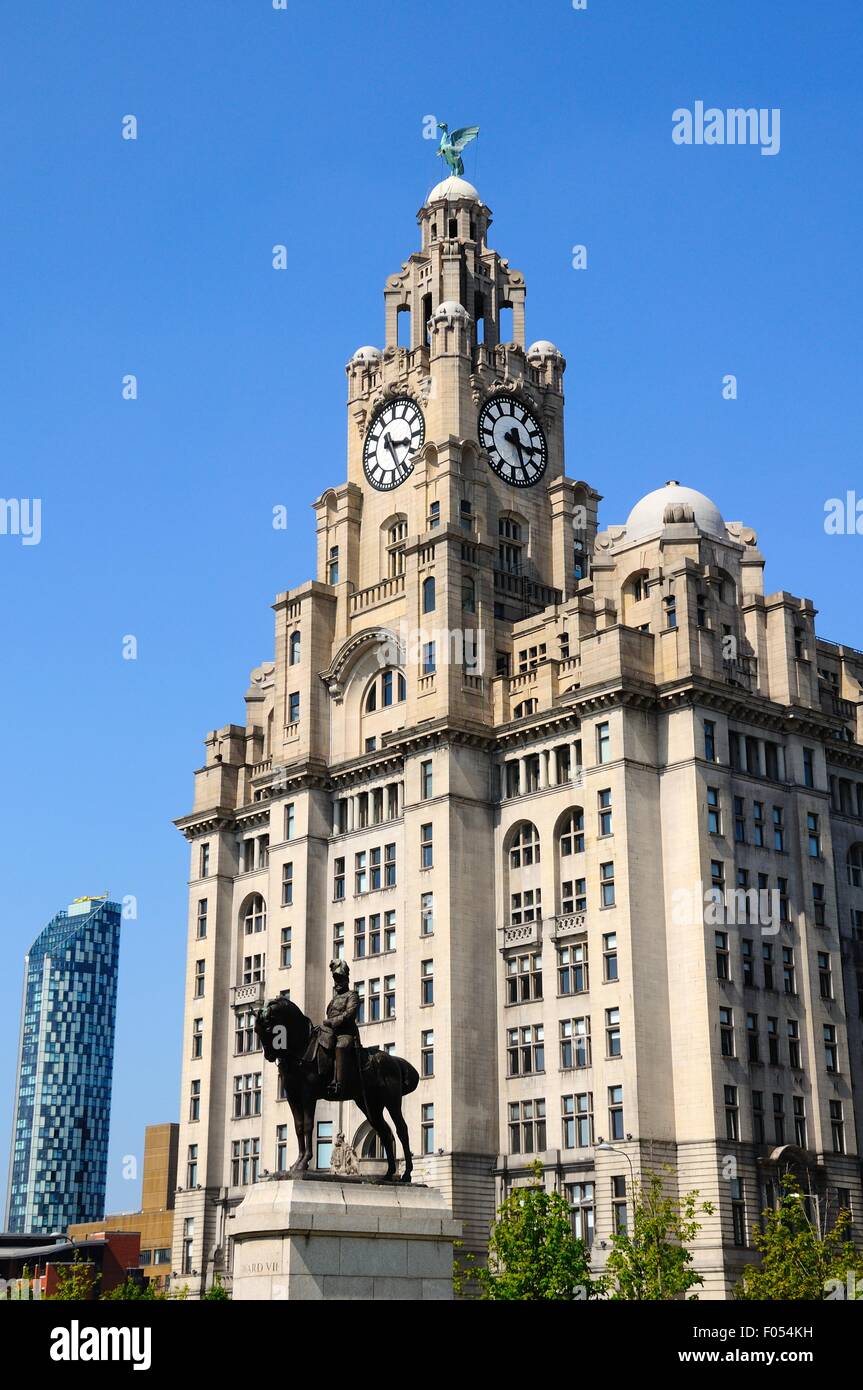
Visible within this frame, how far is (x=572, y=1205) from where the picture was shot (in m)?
92.2

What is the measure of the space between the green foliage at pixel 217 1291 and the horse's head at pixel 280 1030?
54.4m

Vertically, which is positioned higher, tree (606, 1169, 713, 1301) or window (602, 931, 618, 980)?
window (602, 931, 618, 980)

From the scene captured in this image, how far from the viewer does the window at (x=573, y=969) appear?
96.1m

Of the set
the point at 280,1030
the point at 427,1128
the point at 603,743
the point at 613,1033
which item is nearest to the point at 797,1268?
the point at 613,1033

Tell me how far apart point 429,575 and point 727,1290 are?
1849 inches

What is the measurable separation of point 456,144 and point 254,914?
Result: 61.3 m

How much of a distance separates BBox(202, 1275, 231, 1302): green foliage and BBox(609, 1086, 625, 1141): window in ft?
79.4

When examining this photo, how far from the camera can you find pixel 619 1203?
290ft

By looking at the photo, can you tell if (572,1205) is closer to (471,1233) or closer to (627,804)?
(471,1233)

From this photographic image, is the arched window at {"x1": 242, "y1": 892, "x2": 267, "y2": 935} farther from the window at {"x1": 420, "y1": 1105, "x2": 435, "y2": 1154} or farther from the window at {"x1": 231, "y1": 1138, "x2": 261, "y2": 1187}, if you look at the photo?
the window at {"x1": 420, "y1": 1105, "x2": 435, "y2": 1154}

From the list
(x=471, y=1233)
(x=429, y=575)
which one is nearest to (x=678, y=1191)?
(x=471, y=1233)

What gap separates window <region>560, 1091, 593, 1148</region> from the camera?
92812mm

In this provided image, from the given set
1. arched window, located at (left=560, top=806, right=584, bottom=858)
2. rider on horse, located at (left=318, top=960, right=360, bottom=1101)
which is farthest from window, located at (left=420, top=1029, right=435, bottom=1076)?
rider on horse, located at (left=318, top=960, right=360, bottom=1101)

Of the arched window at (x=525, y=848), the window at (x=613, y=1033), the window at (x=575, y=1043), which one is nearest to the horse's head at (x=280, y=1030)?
the window at (x=613, y=1033)
